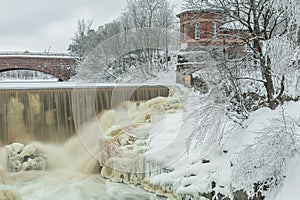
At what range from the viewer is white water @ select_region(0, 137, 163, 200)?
24.7ft

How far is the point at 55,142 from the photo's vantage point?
988 centimetres

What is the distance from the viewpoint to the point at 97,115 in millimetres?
10742

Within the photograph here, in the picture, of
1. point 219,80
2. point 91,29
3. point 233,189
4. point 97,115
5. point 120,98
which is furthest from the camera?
point 91,29

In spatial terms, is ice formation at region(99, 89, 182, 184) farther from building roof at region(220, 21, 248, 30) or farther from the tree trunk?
building roof at region(220, 21, 248, 30)

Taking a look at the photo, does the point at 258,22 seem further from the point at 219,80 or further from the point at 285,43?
the point at 285,43

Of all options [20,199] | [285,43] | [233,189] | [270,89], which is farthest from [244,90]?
[20,199]

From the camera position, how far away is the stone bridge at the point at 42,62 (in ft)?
70.6

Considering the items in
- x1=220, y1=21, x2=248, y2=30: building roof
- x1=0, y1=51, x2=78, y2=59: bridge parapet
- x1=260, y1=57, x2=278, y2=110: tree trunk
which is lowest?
x1=260, y1=57, x2=278, y2=110: tree trunk

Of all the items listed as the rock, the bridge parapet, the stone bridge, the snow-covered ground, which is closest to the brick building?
the snow-covered ground

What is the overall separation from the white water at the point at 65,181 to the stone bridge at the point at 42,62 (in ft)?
45.1

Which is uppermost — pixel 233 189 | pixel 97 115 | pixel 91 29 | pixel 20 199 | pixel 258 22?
pixel 91 29

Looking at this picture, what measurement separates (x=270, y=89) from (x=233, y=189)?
2.69 metres

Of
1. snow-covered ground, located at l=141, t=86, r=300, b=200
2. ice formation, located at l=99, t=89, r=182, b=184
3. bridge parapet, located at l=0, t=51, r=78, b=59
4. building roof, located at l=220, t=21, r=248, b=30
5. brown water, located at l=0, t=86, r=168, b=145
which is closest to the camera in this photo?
snow-covered ground, located at l=141, t=86, r=300, b=200

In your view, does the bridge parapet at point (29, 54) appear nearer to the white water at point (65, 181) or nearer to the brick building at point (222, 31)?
the white water at point (65, 181)
